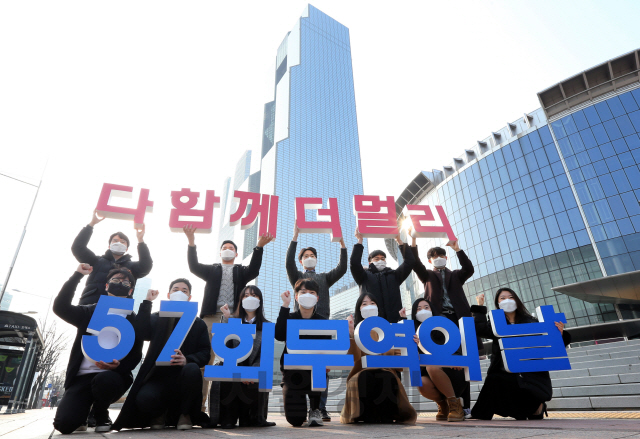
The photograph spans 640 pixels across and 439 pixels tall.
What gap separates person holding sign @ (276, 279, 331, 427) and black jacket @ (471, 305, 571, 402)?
234cm

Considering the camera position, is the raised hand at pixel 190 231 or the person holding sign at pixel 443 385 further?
the raised hand at pixel 190 231

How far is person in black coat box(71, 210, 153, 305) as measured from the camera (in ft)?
16.0

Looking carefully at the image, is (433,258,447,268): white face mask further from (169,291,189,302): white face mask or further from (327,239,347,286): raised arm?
(169,291,189,302): white face mask

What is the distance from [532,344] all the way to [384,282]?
209cm

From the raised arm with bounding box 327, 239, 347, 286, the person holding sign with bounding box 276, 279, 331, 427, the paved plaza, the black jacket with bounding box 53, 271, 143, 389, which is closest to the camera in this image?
the paved plaza

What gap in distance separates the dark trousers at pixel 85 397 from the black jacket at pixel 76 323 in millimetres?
109

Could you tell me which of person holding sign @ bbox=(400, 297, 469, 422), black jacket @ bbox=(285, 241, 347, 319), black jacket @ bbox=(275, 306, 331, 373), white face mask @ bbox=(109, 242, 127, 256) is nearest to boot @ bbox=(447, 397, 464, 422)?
person holding sign @ bbox=(400, 297, 469, 422)

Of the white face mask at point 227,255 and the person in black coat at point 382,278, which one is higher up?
the white face mask at point 227,255

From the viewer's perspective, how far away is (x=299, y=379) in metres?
4.25

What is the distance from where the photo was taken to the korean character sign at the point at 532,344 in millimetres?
→ 4387

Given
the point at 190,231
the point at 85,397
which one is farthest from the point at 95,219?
the point at 85,397

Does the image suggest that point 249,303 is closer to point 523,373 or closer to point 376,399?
point 376,399

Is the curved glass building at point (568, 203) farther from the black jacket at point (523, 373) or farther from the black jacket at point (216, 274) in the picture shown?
the black jacket at point (216, 274)

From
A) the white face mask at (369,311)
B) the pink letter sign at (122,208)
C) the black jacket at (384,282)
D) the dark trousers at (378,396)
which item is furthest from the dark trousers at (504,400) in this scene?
the pink letter sign at (122,208)
